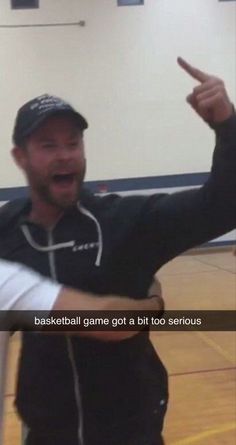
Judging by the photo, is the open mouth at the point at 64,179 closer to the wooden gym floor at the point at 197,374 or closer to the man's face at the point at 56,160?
the man's face at the point at 56,160

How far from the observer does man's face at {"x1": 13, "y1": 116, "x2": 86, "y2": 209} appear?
1562 millimetres

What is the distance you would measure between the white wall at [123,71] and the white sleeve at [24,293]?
713 cm

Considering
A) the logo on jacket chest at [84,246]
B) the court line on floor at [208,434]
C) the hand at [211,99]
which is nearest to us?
the hand at [211,99]

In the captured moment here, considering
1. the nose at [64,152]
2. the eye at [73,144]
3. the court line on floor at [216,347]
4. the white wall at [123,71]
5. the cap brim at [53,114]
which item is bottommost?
the court line on floor at [216,347]

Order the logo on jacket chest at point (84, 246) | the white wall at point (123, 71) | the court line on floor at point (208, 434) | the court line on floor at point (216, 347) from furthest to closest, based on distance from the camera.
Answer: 1. the white wall at point (123, 71)
2. the court line on floor at point (216, 347)
3. the court line on floor at point (208, 434)
4. the logo on jacket chest at point (84, 246)

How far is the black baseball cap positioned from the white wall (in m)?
6.60

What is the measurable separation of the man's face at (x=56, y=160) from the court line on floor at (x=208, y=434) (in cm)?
204

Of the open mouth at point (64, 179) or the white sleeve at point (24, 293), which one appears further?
the open mouth at point (64, 179)

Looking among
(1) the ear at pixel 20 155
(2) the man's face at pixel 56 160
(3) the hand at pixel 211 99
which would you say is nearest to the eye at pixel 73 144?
(2) the man's face at pixel 56 160

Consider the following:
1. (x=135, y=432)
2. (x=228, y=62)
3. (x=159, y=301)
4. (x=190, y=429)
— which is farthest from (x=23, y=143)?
(x=228, y=62)

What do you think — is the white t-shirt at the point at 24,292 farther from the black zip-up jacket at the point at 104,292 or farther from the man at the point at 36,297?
the black zip-up jacket at the point at 104,292

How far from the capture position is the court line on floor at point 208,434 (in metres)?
3.22

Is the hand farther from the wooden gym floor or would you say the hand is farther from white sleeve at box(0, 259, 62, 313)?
the wooden gym floor

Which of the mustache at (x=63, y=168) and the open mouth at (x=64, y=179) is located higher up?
the mustache at (x=63, y=168)
